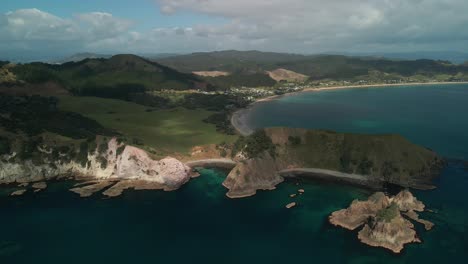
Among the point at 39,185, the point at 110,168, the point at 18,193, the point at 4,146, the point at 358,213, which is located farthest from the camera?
the point at 110,168

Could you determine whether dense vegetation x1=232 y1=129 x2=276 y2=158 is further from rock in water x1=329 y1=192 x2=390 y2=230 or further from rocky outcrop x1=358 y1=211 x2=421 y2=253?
rocky outcrop x1=358 y1=211 x2=421 y2=253

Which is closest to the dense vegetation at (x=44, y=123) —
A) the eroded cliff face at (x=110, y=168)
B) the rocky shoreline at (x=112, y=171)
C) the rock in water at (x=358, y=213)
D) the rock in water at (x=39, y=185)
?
the eroded cliff face at (x=110, y=168)

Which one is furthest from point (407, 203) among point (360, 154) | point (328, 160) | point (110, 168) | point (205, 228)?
point (110, 168)

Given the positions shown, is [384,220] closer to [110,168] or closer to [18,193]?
[110,168]

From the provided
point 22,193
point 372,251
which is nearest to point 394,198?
point 372,251

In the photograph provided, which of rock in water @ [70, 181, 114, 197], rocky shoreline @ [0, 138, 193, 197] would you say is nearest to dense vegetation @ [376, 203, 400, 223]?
rocky shoreline @ [0, 138, 193, 197]

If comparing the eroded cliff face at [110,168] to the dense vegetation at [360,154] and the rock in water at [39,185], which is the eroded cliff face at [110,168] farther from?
the dense vegetation at [360,154]
